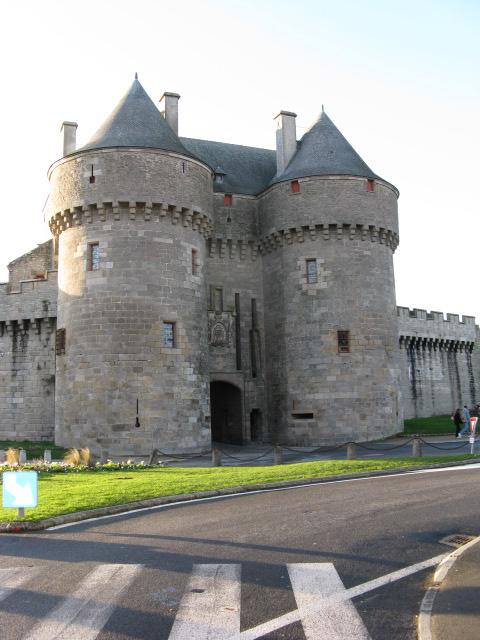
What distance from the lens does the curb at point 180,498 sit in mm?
10625

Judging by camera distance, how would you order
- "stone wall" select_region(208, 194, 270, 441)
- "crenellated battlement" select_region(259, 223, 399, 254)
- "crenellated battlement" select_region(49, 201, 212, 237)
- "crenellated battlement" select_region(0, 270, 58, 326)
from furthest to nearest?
"crenellated battlement" select_region(0, 270, 58, 326)
"stone wall" select_region(208, 194, 270, 441)
"crenellated battlement" select_region(259, 223, 399, 254)
"crenellated battlement" select_region(49, 201, 212, 237)

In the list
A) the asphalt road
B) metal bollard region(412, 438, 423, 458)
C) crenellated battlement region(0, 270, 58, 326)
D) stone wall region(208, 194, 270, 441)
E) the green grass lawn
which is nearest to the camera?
the asphalt road

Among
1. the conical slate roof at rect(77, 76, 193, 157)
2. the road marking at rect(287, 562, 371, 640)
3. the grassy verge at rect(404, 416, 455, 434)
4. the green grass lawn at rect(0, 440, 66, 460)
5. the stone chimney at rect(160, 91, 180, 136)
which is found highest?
the stone chimney at rect(160, 91, 180, 136)

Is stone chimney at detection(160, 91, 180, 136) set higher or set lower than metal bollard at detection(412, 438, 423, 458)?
higher

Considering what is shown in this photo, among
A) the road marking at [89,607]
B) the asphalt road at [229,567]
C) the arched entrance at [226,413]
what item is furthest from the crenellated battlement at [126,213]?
the road marking at [89,607]

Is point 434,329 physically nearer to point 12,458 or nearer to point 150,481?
point 12,458

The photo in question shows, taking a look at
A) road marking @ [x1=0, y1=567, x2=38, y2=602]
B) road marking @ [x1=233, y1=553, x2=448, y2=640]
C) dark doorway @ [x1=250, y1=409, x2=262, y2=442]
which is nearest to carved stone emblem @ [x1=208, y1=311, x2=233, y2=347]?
dark doorway @ [x1=250, y1=409, x2=262, y2=442]

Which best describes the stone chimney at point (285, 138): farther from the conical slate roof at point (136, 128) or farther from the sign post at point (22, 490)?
the sign post at point (22, 490)

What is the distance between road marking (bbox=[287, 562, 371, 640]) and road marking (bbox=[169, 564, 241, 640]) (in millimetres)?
653

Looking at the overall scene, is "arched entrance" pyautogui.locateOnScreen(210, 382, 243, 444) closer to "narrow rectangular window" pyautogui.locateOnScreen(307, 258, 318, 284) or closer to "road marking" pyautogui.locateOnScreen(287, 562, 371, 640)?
"narrow rectangular window" pyautogui.locateOnScreen(307, 258, 318, 284)

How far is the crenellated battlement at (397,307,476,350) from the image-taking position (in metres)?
39.2

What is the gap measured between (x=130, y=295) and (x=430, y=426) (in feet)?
54.7

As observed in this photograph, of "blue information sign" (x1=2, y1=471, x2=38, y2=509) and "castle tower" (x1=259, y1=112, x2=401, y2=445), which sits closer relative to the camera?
"blue information sign" (x1=2, y1=471, x2=38, y2=509)

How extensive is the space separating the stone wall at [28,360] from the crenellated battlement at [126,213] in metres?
4.85
